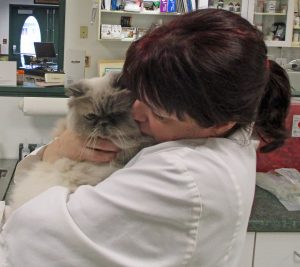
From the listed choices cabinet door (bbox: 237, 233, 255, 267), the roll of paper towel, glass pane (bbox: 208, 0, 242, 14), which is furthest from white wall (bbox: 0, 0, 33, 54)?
cabinet door (bbox: 237, 233, 255, 267)

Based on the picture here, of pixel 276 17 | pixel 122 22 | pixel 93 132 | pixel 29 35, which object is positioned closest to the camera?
pixel 93 132

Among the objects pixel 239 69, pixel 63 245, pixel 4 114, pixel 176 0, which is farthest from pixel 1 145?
pixel 176 0

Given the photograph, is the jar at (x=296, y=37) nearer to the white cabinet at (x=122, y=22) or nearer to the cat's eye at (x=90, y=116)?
the white cabinet at (x=122, y=22)

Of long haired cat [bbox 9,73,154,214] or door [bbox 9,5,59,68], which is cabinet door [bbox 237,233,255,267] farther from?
door [bbox 9,5,59,68]

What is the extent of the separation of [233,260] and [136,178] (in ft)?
0.95

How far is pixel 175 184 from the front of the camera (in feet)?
2.40

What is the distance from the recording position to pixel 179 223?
74 centimetres

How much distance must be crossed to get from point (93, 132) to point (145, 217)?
0.42 meters

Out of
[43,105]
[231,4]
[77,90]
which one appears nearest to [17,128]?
[43,105]

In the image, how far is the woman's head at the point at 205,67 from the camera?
69cm

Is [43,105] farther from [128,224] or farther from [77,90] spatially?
[128,224]

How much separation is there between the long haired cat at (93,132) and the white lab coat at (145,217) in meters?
0.27

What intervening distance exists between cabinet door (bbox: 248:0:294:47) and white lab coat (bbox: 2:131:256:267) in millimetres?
4255

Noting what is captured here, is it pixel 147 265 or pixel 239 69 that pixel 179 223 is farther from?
pixel 239 69
